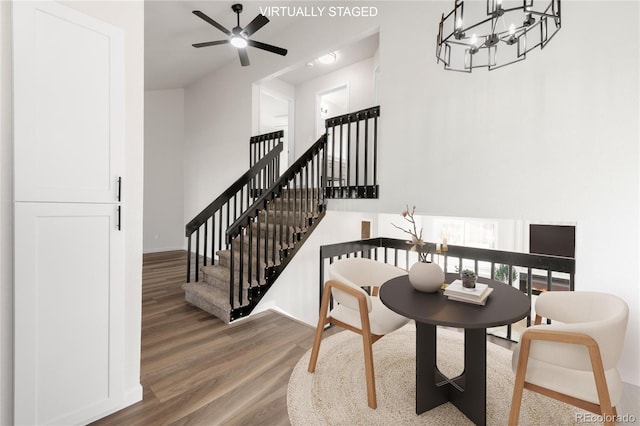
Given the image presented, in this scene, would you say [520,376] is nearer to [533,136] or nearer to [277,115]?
[533,136]

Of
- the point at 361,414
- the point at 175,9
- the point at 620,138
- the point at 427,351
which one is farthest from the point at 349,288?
the point at 175,9

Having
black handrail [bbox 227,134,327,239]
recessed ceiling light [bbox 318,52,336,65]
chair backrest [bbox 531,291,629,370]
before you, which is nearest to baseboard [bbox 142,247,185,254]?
black handrail [bbox 227,134,327,239]

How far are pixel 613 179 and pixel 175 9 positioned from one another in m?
5.27

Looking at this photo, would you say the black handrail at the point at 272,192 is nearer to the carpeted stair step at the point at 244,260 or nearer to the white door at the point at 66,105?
the carpeted stair step at the point at 244,260

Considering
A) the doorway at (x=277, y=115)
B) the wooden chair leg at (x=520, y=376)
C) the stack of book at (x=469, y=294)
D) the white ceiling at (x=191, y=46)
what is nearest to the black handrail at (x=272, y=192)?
the doorway at (x=277, y=115)

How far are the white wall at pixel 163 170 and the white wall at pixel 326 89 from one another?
311 cm

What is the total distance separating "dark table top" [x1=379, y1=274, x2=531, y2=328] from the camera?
4.49ft

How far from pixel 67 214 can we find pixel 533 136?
341 centimetres

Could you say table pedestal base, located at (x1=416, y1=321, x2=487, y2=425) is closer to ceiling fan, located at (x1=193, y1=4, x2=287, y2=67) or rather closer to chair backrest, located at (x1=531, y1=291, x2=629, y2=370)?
chair backrest, located at (x1=531, y1=291, x2=629, y2=370)

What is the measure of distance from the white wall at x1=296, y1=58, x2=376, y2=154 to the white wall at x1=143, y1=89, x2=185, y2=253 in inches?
122

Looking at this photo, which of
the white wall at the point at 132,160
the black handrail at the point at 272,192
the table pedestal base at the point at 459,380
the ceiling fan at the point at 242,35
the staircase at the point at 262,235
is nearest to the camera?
the table pedestal base at the point at 459,380


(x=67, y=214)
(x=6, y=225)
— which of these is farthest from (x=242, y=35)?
(x=6, y=225)

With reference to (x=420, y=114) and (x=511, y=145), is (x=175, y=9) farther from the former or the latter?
(x=511, y=145)

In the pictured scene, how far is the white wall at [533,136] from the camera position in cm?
208
